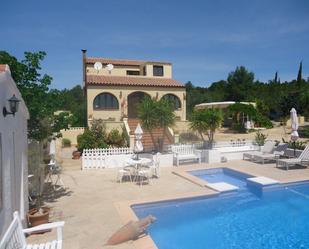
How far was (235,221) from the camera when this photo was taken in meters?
8.56

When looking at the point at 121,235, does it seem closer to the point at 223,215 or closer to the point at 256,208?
the point at 223,215

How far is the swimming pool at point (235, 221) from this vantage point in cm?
711

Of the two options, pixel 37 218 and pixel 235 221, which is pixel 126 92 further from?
pixel 37 218

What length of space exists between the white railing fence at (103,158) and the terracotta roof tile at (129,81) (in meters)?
9.40

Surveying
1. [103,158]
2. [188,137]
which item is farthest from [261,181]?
[188,137]

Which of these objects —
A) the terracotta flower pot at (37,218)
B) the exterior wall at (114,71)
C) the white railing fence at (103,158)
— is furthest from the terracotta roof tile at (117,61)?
the terracotta flower pot at (37,218)

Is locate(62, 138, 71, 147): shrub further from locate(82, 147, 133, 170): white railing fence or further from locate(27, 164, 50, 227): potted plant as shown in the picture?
locate(27, 164, 50, 227): potted plant

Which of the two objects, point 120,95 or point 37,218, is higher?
point 120,95

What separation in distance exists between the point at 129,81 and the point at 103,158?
11.5 m

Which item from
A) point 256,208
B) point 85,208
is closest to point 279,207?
point 256,208

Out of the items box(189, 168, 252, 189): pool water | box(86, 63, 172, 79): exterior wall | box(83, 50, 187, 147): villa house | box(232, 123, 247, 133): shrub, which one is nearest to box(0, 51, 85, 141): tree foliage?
box(189, 168, 252, 189): pool water

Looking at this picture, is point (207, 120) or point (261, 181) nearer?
point (261, 181)

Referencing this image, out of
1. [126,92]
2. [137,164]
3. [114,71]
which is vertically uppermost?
[114,71]

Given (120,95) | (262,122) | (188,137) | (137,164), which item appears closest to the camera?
Answer: (137,164)
